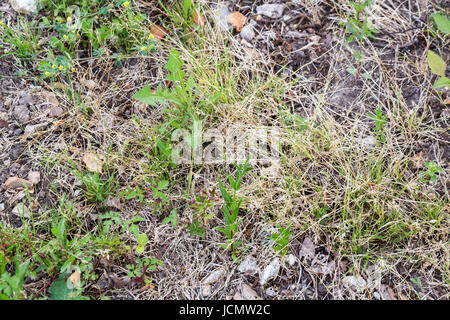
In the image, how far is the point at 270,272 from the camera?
1.90 m

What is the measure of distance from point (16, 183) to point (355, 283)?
183cm

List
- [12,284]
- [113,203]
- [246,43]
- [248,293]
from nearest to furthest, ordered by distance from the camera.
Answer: [12,284] < [248,293] < [113,203] < [246,43]

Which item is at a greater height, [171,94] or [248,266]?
[171,94]

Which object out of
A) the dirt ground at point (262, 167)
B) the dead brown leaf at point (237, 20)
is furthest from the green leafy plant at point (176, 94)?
the dead brown leaf at point (237, 20)

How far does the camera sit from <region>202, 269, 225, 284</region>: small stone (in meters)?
1.92

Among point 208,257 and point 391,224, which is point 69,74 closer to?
point 208,257

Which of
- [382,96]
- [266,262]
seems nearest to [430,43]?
[382,96]

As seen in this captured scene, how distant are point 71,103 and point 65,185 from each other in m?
0.54

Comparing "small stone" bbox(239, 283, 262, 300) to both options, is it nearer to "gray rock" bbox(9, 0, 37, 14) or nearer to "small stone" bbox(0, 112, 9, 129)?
"small stone" bbox(0, 112, 9, 129)

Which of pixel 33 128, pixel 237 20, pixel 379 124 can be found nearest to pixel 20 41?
pixel 33 128

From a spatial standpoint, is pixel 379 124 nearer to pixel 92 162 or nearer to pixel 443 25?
pixel 443 25

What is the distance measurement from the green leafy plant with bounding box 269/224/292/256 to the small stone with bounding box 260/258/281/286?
61 millimetres

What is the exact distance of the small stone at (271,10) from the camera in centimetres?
261

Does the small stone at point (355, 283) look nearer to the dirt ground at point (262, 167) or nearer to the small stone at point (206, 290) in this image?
the dirt ground at point (262, 167)
